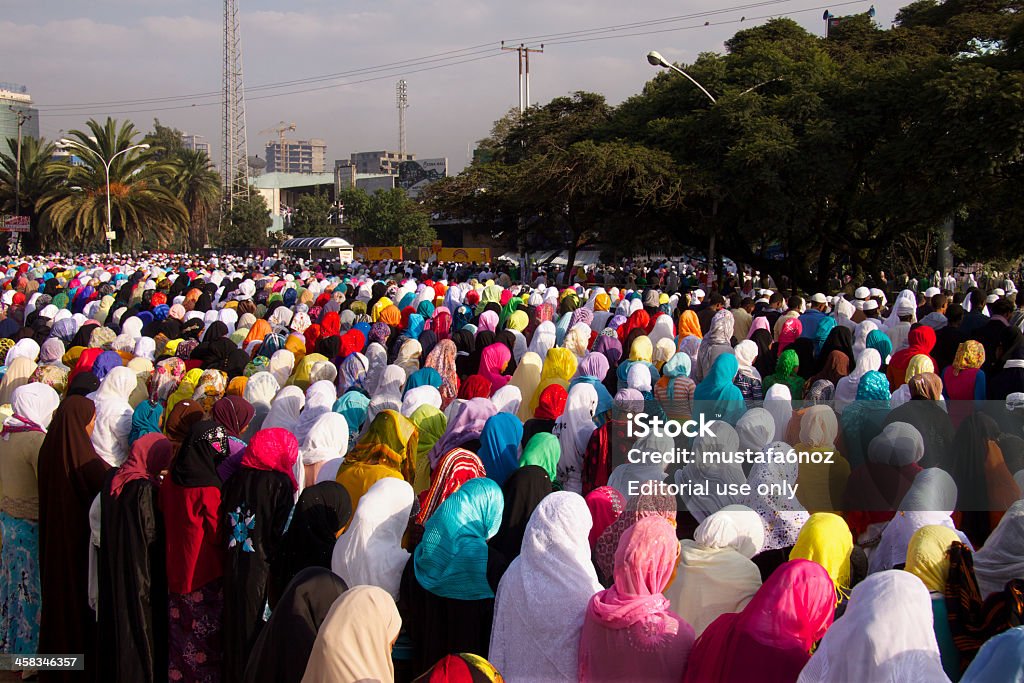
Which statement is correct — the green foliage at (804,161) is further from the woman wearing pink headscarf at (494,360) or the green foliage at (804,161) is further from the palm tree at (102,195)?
the palm tree at (102,195)

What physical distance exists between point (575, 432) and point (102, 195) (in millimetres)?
34772

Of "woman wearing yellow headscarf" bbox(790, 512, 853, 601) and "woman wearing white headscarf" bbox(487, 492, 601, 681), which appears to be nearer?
"woman wearing white headscarf" bbox(487, 492, 601, 681)

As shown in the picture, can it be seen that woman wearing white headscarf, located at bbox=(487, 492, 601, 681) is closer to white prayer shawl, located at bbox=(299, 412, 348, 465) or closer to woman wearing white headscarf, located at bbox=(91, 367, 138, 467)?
white prayer shawl, located at bbox=(299, 412, 348, 465)

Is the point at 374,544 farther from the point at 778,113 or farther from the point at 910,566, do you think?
the point at 778,113

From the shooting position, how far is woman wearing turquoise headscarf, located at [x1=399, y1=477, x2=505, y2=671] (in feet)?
11.0

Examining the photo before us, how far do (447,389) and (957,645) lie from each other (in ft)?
15.6

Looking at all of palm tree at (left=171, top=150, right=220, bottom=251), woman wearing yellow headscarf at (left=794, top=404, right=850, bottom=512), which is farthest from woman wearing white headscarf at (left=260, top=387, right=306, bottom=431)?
palm tree at (left=171, top=150, right=220, bottom=251)

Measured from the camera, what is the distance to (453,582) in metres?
3.35

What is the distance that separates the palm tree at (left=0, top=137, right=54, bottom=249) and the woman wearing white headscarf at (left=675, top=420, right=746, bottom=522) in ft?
127

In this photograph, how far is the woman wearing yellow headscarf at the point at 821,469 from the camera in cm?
446

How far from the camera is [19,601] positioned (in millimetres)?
4758

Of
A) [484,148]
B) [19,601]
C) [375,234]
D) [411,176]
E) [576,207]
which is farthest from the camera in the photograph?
[411,176]

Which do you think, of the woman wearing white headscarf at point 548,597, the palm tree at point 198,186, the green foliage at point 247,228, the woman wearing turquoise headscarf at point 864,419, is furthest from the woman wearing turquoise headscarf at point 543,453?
the green foliage at point 247,228

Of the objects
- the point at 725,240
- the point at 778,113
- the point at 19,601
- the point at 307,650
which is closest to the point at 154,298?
the point at 19,601
